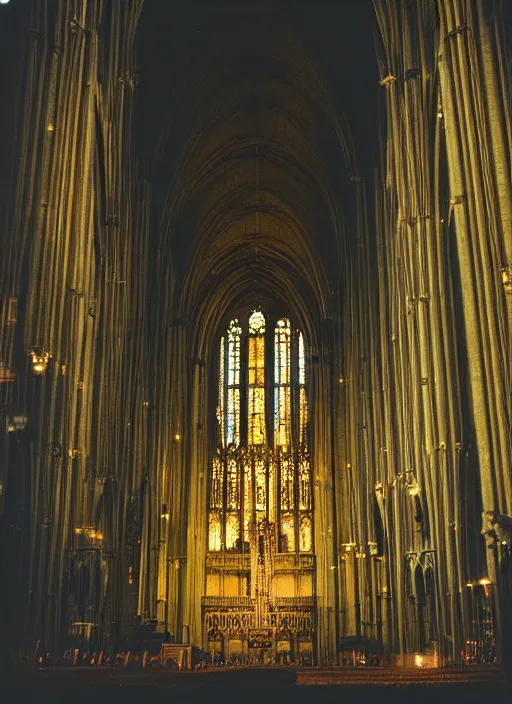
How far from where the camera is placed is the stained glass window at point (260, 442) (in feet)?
135

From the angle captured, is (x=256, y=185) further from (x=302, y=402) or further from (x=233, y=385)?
(x=302, y=402)

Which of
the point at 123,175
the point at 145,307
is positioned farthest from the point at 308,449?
the point at 123,175

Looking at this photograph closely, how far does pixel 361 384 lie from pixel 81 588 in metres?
13.1

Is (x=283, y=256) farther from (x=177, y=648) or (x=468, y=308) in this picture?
(x=468, y=308)

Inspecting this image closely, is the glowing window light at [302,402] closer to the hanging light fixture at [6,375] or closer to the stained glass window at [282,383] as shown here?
the stained glass window at [282,383]

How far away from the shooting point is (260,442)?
42.5 metres

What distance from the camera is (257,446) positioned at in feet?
139

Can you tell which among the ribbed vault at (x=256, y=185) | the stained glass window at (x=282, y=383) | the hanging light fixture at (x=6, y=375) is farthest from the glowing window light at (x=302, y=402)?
the hanging light fixture at (x=6, y=375)

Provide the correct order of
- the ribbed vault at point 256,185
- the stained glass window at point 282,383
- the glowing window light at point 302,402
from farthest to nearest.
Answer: the stained glass window at point 282,383, the glowing window light at point 302,402, the ribbed vault at point 256,185

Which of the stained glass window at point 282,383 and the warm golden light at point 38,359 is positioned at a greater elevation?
the stained glass window at point 282,383

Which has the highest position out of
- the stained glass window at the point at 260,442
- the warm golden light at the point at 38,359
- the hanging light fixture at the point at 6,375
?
the stained glass window at the point at 260,442

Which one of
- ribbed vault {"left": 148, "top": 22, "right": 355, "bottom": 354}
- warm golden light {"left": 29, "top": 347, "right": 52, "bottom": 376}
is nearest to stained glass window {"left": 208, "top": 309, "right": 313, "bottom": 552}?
ribbed vault {"left": 148, "top": 22, "right": 355, "bottom": 354}

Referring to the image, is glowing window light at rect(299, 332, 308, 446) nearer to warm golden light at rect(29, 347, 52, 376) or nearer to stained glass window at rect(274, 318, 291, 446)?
stained glass window at rect(274, 318, 291, 446)

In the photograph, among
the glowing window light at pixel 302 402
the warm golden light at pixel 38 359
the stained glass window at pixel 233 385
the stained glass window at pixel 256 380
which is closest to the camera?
the warm golden light at pixel 38 359
